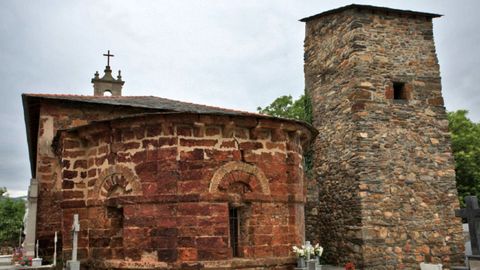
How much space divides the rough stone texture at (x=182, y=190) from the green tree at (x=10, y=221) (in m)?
29.4

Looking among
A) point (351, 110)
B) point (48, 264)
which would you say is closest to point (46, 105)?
point (48, 264)

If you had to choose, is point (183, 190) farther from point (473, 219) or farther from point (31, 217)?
point (473, 219)

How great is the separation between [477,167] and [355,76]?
1032cm

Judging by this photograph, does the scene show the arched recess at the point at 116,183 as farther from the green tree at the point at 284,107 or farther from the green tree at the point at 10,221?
the green tree at the point at 10,221

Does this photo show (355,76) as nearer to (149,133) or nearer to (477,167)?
(149,133)

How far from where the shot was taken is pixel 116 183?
26.1ft

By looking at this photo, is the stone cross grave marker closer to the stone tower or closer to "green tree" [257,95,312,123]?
the stone tower

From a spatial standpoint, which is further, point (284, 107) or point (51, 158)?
point (284, 107)

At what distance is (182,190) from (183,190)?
0.02 meters

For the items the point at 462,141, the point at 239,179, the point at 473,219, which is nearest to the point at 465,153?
the point at 462,141

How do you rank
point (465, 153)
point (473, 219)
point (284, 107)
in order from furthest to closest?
point (284, 107)
point (465, 153)
point (473, 219)

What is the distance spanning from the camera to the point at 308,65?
15000mm

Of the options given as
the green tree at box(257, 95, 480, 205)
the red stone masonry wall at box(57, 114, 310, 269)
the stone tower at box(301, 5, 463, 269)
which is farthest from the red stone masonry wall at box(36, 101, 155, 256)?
the green tree at box(257, 95, 480, 205)

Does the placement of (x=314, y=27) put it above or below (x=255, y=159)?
above
